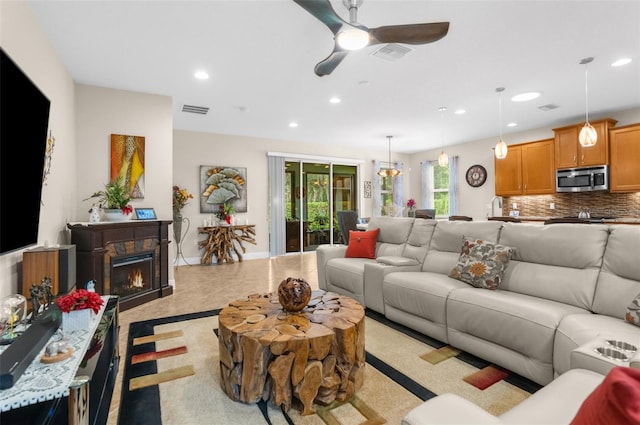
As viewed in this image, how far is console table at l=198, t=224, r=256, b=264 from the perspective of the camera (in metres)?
6.47

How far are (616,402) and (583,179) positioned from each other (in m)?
6.46

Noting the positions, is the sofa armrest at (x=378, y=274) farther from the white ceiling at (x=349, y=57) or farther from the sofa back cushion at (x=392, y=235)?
the white ceiling at (x=349, y=57)

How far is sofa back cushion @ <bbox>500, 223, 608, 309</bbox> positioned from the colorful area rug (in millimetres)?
675

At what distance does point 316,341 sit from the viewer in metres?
1.78

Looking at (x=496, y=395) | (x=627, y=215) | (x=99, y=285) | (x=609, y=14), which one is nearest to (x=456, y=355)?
(x=496, y=395)

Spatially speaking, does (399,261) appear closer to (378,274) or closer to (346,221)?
(378,274)

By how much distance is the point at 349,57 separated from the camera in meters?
3.45

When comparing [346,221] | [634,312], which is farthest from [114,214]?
[634,312]

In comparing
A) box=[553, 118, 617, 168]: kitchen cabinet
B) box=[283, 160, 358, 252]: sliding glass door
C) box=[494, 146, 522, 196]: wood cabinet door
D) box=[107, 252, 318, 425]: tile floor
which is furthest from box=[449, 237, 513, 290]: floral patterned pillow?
box=[283, 160, 358, 252]: sliding glass door

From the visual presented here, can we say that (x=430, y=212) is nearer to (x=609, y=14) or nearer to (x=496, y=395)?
(x=609, y=14)

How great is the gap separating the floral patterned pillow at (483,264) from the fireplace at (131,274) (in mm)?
3459

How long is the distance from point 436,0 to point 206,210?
18.2 feet

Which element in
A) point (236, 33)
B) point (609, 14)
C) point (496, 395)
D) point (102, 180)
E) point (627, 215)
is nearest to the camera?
point (496, 395)

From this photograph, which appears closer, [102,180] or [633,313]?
[633,313]
